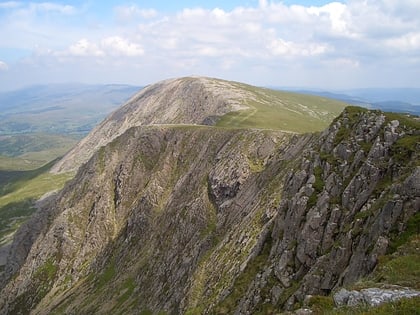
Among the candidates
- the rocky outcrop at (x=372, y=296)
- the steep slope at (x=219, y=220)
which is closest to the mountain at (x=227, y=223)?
the steep slope at (x=219, y=220)

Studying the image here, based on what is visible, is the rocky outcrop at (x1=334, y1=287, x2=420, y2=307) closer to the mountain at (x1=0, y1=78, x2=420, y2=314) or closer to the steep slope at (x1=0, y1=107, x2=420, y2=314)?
the mountain at (x1=0, y1=78, x2=420, y2=314)

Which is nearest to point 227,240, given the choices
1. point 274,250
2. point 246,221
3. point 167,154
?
point 246,221

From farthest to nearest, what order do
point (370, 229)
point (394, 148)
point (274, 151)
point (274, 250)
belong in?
point (274, 151) < point (274, 250) < point (394, 148) < point (370, 229)

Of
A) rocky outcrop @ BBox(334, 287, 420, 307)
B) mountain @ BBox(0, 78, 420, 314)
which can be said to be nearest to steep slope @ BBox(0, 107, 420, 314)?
mountain @ BBox(0, 78, 420, 314)

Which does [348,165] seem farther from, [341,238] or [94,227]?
[94,227]

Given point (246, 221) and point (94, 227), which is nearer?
point (246, 221)

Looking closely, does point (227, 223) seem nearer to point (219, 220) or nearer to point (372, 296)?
point (219, 220)
